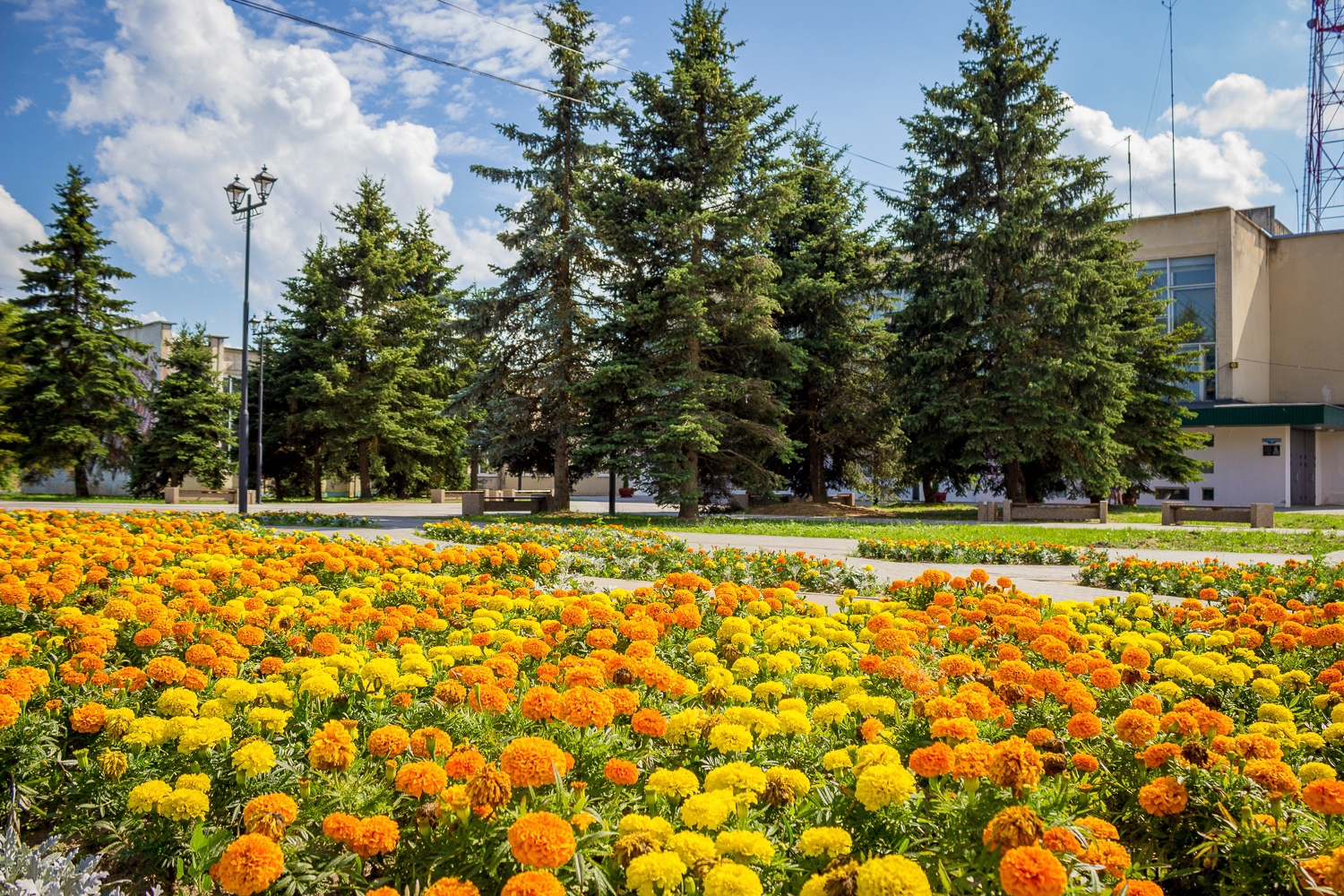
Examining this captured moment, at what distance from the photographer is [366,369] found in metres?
34.4

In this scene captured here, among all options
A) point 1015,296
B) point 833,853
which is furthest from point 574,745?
point 1015,296

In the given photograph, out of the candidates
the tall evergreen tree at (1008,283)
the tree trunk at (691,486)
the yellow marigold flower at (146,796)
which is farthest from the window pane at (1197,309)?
the yellow marigold flower at (146,796)

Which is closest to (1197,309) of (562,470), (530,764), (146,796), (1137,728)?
(562,470)

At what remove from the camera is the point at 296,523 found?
1573 cm

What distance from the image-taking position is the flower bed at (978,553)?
10.3m

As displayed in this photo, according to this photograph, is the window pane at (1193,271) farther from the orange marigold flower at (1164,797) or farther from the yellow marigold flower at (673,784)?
the yellow marigold flower at (673,784)

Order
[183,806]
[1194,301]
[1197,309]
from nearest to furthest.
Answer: [183,806] → [1197,309] → [1194,301]

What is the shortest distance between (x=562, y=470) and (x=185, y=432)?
20062 mm

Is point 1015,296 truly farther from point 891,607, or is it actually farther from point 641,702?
point 641,702

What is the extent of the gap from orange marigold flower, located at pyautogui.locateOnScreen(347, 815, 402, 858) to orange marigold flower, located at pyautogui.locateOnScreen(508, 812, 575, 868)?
0.33m

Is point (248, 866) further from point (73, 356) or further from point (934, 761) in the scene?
point (73, 356)

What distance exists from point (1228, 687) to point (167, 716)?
411 centimetres

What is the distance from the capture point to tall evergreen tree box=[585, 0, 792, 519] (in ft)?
64.6

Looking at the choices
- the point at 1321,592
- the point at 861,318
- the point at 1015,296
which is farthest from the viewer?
the point at 861,318
